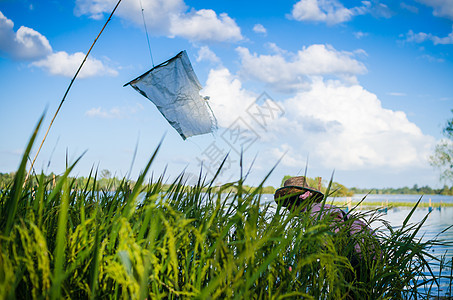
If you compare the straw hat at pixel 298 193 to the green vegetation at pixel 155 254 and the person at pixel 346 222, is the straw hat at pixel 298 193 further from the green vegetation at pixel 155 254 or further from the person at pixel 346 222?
the green vegetation at pixel 155 254

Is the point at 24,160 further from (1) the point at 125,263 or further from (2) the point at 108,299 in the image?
(2) the point at 108,299

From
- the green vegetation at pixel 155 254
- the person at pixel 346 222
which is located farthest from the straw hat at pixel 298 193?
the green vegetation at pixel 155 254

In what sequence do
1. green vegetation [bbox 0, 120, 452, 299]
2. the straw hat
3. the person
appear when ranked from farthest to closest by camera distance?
the person, the straw hat, green vegetation [bbox 0, 120, 452, 299]

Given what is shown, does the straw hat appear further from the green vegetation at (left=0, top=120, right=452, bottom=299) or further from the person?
the green vegetation at (left=0, top=120, right=452, bottom=299)

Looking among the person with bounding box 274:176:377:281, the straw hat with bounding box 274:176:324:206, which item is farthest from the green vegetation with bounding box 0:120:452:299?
the straw hat with bounding box 274:176:324:206

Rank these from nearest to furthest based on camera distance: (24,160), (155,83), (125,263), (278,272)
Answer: (125,263) < (24,160) < (278,272) < (155,83)

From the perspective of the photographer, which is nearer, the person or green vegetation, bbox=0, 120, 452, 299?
green vegetation, bbox=0, 120, 452, 299

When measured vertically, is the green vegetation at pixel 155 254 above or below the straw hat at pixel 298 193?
below

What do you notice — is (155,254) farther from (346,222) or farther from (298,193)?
(346,222)

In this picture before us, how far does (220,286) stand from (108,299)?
1.42 feet

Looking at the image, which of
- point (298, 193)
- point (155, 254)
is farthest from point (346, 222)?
point (155, 254)

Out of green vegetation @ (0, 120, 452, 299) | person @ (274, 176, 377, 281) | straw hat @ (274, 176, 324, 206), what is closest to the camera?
green vegetation @ (0, 120, 452, 299)

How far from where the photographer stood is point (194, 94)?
8.92 meters

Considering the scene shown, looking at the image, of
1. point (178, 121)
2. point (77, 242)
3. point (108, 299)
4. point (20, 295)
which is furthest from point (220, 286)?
point (178, 121)
